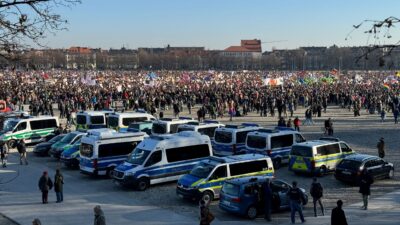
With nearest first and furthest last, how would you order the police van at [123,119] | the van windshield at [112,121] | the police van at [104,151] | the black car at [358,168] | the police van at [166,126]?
the black car at [358,168]
the police van at [104,151]
the police van at [166,126]
the police van at [123,119]
the van windshield at [112,121]

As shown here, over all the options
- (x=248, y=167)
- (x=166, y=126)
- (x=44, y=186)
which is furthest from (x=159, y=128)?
(x=44, y=186)

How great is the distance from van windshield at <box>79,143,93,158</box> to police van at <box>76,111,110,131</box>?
30.0ft

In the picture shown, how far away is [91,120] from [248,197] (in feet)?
55.9

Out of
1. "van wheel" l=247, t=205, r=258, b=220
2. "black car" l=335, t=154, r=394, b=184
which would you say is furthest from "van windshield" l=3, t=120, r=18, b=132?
"van wheel" l=247, t=205, r=258, b=220

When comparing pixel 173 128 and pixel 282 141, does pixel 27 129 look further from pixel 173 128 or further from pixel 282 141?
pixel 282 141

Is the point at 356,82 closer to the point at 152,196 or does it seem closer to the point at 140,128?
the point at 140,128

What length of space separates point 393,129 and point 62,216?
921 inches

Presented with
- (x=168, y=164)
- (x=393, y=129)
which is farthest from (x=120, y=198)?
(x=393, y=129)

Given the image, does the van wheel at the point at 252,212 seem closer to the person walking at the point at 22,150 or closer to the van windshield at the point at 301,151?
the van windshield at the point at 301,151

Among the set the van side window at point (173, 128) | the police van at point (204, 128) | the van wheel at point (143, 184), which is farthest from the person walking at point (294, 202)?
the van side window at point (173, 128)

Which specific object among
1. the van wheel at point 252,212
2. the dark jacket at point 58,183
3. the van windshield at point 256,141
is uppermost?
the van windshield at point 256,141

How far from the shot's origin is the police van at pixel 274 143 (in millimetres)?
20938

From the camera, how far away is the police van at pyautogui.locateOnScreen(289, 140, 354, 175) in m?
18.9

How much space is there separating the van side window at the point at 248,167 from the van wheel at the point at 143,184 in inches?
123
